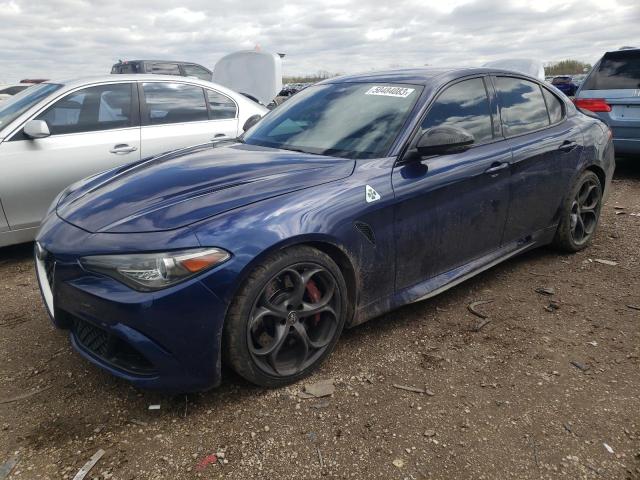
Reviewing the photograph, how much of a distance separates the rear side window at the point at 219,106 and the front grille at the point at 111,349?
3469 mm

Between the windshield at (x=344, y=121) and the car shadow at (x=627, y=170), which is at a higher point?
the windshield at (x=344, y=121)

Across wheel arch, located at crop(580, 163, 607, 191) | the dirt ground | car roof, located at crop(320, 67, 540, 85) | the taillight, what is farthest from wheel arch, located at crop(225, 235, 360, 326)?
the taillight

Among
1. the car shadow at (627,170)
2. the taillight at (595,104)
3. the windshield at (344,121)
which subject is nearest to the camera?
the windshield at (344,121)

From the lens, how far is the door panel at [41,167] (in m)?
4.12

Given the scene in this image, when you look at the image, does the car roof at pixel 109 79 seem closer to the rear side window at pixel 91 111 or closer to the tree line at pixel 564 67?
the rear side window at pixel 91 111

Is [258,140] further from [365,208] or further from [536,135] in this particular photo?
[536,135]

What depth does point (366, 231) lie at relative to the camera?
264cm

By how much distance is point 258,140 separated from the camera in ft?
11.1

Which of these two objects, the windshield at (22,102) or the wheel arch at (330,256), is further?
the windshield at (22,102)

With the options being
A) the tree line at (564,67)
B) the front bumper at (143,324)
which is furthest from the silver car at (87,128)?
the tree line at (564,67)

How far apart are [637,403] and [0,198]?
14.9ft

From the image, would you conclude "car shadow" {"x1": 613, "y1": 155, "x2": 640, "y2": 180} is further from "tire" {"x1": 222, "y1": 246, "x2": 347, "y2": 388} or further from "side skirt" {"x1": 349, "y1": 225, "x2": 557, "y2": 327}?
"tire" {"x1": 222, "y1": 246, "x2": 347, "y2": 388}

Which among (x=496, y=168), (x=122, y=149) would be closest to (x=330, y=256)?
(x=496, y=168)

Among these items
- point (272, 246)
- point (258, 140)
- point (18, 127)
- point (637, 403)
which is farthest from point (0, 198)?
point (637, 403)
